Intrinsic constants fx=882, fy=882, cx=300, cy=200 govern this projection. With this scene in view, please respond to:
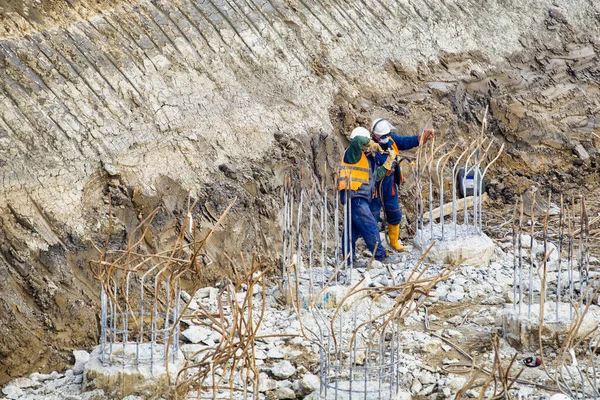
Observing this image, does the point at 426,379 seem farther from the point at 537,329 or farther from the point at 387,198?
the point at 387,198

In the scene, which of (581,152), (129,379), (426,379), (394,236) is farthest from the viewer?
(581,152)

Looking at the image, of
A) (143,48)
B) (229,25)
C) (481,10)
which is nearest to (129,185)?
(143,48)

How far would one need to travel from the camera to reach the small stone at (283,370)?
6613 millimetres

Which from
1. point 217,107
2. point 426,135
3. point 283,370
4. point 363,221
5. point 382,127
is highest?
point 217,107

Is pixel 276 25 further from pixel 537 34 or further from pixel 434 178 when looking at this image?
pixel 537 34

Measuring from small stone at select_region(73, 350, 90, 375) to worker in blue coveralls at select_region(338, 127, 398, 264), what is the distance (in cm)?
297

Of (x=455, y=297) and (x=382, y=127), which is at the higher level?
(x=382, y=127)

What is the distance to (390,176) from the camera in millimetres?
9430

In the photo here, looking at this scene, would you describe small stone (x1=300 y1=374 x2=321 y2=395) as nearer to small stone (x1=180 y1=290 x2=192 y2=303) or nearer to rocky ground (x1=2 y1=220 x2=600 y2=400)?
rocky ground (x1=2 y1=220 x2=600 y2=400)

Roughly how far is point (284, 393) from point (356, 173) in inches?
127

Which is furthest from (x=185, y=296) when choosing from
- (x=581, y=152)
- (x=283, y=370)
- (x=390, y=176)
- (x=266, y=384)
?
(x=581, y=152)

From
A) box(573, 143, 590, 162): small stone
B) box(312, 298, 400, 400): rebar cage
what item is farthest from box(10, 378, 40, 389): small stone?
box(573, 143, 590, 162): small stone

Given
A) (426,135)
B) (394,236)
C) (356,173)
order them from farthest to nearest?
(394,236)
(426,135)
(356,173)

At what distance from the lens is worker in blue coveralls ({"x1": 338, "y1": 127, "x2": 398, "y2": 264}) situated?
894 cm
